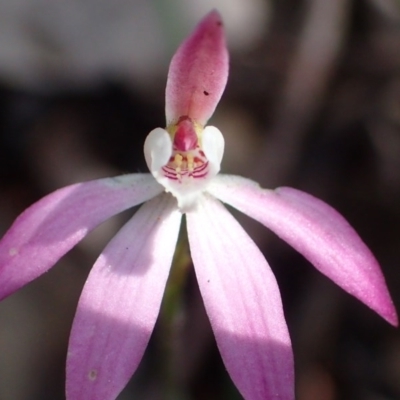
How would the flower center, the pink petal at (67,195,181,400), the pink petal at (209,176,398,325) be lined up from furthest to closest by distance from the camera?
the flower center < the pink petal at (209,176,398,325) < the pink petal at (67,195,181,400)

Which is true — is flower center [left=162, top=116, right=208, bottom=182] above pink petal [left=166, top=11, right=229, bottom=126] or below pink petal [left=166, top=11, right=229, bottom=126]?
below

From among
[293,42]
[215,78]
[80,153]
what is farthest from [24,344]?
[293,42]

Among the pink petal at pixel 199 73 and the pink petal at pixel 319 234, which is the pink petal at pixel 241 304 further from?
the pink petal at pixel 199 73

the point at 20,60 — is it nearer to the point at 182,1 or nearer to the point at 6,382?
the point at 182,1

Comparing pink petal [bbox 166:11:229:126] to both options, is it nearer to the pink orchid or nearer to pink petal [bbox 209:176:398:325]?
the pink orchid

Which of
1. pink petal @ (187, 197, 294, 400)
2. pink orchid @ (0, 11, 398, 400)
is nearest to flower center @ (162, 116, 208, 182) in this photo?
pink orchid @ (0, 11, 398, 400)

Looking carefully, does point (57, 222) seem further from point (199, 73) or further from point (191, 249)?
point (199, 73)

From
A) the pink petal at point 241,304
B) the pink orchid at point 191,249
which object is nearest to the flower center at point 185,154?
the pink orchid at point 191,249
